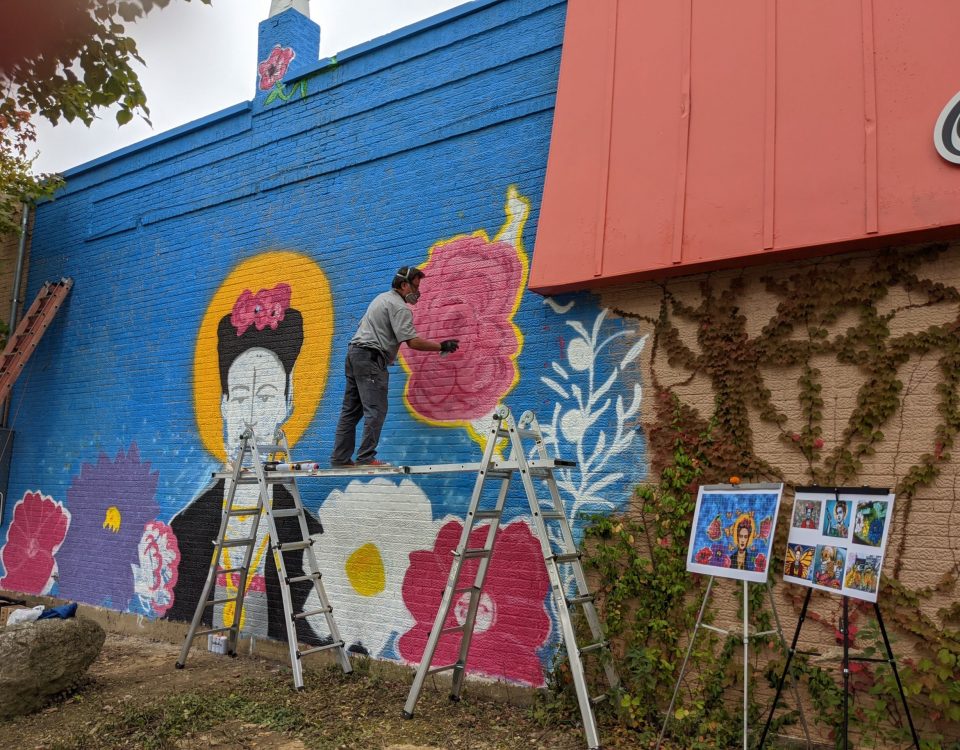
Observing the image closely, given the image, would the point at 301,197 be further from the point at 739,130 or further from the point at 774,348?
the point at 774,348

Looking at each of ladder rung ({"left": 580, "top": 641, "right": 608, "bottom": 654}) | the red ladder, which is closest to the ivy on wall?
ladder rung ({"left": 580, "top": 641, "right": 608, "bottom": 654})

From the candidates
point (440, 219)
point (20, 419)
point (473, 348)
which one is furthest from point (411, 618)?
point (20, 419)

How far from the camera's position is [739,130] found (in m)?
5.28

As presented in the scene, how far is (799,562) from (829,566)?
22 centimetres

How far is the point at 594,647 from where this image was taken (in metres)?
5.06

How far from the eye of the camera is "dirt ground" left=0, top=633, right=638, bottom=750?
5090 mm

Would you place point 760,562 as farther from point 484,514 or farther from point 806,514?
point 484,514

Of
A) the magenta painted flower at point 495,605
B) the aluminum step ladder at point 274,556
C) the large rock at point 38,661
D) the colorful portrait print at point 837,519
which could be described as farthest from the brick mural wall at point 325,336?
the large rock at point 38,661

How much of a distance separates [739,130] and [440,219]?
269 cm

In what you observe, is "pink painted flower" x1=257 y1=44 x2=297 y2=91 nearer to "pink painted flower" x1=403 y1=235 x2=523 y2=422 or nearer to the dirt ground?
"pink painted flower" x1=403 y1=235 x2=523 y2=422

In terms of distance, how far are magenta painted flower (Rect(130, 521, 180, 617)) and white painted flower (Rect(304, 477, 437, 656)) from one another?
211 cm

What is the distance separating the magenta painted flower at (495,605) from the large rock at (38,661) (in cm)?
252

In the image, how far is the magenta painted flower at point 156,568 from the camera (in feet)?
27.9

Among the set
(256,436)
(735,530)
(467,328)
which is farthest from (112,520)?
(735,530)
